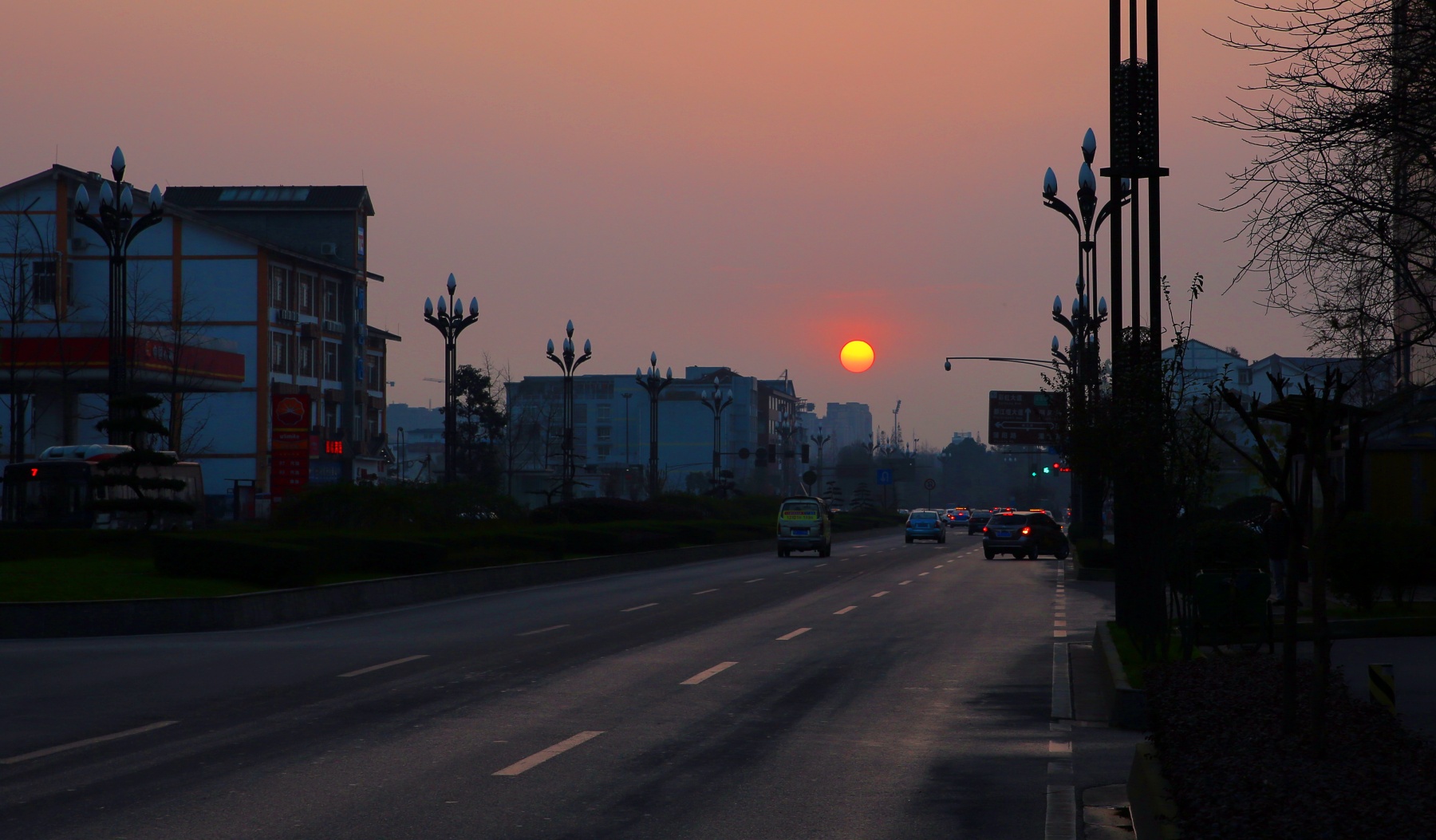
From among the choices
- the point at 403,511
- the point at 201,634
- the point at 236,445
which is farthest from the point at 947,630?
the point at 236,445

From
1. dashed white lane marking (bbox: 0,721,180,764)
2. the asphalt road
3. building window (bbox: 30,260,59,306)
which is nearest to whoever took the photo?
the asphalt road

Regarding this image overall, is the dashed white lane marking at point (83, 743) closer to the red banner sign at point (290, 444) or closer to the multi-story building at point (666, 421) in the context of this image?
the red banner sign at point (290, 444)

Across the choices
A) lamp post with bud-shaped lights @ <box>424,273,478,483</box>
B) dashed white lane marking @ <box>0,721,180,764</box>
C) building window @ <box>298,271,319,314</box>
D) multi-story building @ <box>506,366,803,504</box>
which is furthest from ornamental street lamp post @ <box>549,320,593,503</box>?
multi-story building @ <box>506,366,803,504</box>

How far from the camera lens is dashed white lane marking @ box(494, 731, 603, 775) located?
32.9ft

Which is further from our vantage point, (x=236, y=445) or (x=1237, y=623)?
(x=236, y=445)

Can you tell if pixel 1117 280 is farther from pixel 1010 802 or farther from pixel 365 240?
pixel 365 240

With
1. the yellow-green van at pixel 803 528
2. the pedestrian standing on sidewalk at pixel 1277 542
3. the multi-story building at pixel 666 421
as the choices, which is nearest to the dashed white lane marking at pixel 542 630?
the pedestrian standing on sidewalk at pixel 1277 542

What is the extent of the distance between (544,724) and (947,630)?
1089 centimetres

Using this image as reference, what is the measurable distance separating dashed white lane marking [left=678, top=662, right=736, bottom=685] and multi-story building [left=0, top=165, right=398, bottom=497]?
43923 millimetres

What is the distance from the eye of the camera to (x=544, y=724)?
12.2 m

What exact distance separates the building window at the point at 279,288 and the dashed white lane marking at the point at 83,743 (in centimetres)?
7098

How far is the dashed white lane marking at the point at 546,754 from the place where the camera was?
10.0 meters

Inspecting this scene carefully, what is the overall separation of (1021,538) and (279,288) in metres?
46.5

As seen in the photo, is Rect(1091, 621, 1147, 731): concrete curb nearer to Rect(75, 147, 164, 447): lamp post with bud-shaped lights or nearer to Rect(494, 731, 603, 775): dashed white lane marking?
Rect(494, 731, 603, 775): dashed white lane marking
